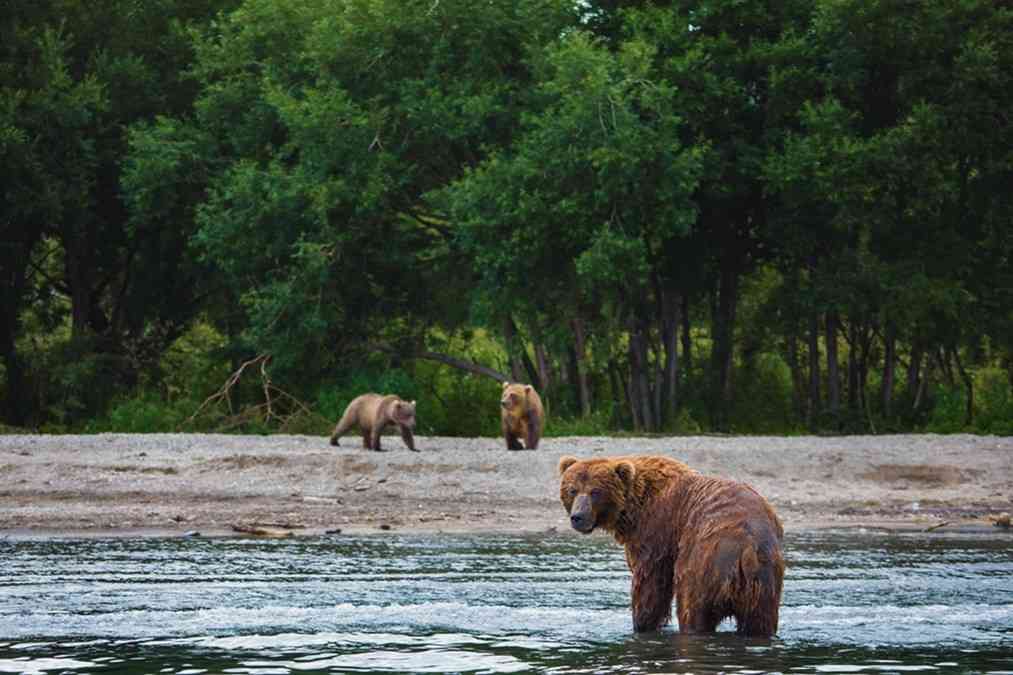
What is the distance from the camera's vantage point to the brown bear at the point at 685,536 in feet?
29.5

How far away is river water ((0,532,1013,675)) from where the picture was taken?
30.7 ft

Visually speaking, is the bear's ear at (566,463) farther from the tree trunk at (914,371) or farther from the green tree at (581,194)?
the tree trunk at (914,371)

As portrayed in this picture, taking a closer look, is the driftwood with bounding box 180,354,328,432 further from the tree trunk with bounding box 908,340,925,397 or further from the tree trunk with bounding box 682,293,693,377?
the tree trunk with bounding box 908,340,925,397

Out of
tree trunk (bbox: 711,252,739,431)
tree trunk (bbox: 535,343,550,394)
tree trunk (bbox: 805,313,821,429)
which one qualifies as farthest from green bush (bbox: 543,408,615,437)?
tree trunk (bbox: 805,313,821,429)

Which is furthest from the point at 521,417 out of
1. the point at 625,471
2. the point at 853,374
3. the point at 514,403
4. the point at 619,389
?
the point at 625,471

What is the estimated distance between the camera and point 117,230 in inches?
1449

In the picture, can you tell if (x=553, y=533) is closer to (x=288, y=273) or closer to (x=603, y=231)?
(x=603, y=231)

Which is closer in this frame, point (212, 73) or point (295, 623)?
point (295, 623)

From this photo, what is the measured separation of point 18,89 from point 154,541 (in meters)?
19.3

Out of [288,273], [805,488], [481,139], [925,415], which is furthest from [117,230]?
[805,488]

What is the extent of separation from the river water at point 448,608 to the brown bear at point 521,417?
7.15m

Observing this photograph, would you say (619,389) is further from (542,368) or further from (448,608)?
(448,608)

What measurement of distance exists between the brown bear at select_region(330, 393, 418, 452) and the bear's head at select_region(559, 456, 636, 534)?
14.9 meters

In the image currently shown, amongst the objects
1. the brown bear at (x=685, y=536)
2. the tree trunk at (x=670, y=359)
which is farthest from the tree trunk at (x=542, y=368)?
the brown bear at (x=685, y=536)
